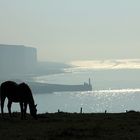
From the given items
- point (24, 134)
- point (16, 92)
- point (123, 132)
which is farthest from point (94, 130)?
point (16, 92)

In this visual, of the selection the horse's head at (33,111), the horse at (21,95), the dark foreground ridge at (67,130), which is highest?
the horse at (21,95)

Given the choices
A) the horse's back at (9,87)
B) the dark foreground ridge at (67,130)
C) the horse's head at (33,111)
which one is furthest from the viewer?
the horse's back at (9,87)

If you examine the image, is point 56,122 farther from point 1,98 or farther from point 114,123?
point 1,98

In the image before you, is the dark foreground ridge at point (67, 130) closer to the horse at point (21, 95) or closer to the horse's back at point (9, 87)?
the horse at point (21, 95)

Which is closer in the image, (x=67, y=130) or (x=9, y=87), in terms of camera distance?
(x=67, y=130)

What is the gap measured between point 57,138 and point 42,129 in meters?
3.73

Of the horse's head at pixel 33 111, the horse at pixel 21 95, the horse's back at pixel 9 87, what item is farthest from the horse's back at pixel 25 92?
the horse's head at pixel 33 111

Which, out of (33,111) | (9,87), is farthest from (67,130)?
(9,87)

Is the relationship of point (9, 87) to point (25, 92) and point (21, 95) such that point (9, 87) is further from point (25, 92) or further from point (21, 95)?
point (25, 92)

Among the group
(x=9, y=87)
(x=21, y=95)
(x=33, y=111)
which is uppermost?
(x=9, y=87)

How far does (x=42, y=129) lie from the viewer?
29.0 metres

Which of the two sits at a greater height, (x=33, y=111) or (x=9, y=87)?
(x=9, y=87)

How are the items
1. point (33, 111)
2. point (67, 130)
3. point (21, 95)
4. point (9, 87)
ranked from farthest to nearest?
point (9, 87)
point (21, 95)
point (33, 111)
point (67, 130)

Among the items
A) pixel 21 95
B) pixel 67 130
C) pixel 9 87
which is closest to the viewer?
pixel 67 130
